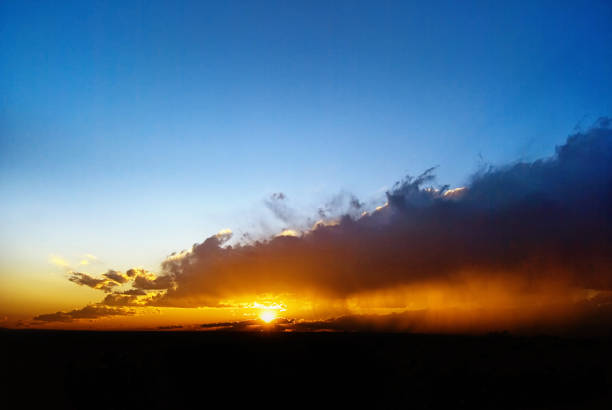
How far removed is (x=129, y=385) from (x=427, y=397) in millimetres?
32441

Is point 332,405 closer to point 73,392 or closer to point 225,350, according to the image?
point 73,392

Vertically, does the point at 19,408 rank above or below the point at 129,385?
below

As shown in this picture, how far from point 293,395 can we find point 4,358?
7541 cm

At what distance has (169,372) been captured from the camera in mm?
56281

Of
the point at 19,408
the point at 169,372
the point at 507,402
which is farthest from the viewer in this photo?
the point at 169,372

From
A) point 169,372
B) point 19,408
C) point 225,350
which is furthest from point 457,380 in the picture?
point 225,350

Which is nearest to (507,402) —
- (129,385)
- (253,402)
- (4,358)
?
(253,402)

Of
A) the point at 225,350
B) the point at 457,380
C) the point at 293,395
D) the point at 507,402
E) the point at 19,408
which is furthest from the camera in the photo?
the point at 225,350

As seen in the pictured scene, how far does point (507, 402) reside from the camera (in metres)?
35.7

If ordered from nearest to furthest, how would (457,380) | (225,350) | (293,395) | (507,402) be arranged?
(507,402) < (457,380) < (293,395) < (225,350)

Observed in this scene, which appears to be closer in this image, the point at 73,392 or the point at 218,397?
the point at 73,392

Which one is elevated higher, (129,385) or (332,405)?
(129,385)

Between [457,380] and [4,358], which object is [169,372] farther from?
[4,358]

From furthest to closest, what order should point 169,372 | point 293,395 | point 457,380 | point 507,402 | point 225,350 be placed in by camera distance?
point 225,350 → point 169,372 → point 293,395 → point 457,380 → point 507,402
